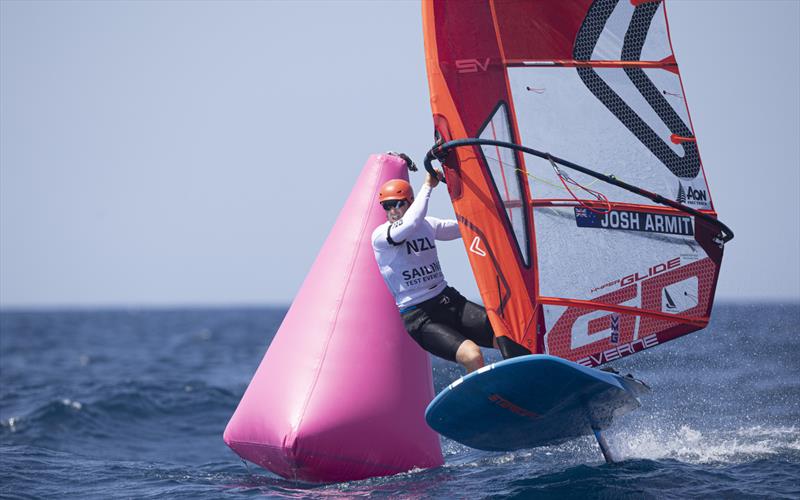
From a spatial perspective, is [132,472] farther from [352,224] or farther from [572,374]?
[572,374]

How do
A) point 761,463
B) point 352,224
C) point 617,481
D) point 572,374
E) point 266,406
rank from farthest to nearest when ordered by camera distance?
point 352,224, point 266,406, point 761,463, point 617,481, point 572,374

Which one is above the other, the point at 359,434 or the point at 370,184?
the point at 370,184

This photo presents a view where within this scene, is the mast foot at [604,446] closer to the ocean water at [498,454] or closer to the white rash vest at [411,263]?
the ocean water at [498,454]

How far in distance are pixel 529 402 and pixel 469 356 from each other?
1.51 ft

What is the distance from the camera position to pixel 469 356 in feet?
17.8

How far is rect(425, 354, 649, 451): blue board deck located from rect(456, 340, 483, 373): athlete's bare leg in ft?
0.88

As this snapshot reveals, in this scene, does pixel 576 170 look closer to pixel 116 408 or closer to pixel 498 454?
pixel 498 454

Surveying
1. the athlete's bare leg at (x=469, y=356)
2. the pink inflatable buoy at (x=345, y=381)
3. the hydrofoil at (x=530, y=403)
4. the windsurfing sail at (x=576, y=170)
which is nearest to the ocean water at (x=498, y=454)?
the pink inflatable buoy at (x=345, y=381)

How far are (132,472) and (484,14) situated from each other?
437cm

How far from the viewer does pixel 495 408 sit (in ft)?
17.2

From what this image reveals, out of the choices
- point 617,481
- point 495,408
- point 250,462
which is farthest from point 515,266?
point 250,462

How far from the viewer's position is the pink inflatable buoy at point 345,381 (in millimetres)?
6023

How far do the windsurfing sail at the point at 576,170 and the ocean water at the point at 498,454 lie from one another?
0.91 m

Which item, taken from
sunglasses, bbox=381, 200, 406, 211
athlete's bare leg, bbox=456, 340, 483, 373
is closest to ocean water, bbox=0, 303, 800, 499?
athlete's bare leg, bbox=456, 340, 483, 373
